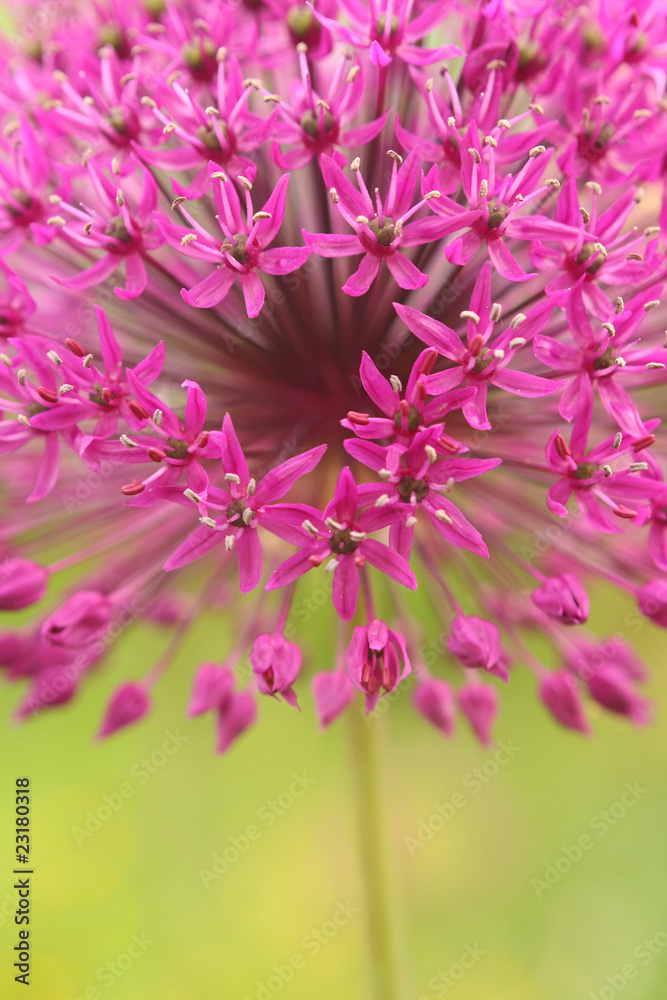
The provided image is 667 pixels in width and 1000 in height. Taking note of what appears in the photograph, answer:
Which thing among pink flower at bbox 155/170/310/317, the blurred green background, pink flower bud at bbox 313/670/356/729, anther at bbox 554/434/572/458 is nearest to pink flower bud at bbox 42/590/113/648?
pink flower bud at bbox 313/670/356/729

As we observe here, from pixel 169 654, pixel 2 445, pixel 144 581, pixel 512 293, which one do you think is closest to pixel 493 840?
pixel 169 654

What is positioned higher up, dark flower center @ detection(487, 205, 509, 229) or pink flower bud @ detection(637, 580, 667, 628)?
dark flower center @ detection(487, 205, 509, 229)

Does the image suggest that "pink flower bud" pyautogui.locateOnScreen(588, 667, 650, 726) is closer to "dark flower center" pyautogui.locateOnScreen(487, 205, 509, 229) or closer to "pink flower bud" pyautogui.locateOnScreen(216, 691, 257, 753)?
"pink flower bud" pyautogui.locateOnScreen(216, 691, 257, 753)

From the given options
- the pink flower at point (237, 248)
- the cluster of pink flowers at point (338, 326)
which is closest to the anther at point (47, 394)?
the cluster of pink flowers at point (338, 326)

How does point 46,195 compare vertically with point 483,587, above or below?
above

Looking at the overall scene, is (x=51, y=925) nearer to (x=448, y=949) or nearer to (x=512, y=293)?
(x=448, y=949)
